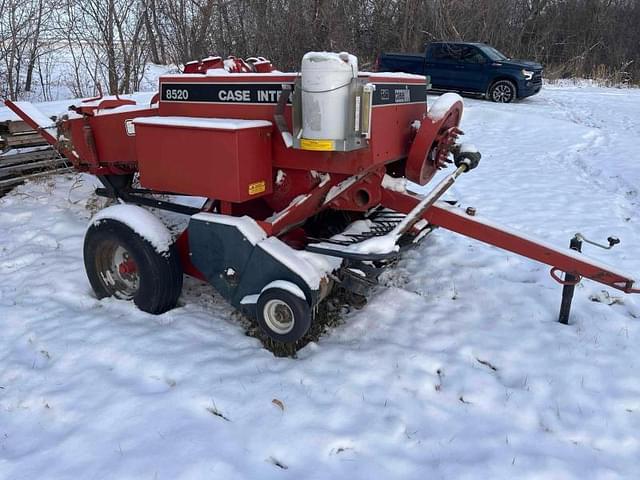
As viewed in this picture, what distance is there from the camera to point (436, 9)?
63.1ft

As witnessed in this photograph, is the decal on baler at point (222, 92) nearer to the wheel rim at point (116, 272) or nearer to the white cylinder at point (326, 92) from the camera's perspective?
the white cylinder at point (326, 92)

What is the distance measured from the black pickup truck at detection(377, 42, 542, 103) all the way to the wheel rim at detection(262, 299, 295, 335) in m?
12.6

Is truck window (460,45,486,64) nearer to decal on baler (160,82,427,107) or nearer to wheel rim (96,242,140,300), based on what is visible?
decal on baler (160,82,427,107)

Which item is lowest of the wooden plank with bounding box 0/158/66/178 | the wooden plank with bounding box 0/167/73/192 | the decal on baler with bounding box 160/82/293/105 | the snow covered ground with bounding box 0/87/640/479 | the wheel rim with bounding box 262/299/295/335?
the snow covered ground with bounding box 0/87/640/479

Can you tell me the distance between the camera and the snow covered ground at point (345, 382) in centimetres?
241

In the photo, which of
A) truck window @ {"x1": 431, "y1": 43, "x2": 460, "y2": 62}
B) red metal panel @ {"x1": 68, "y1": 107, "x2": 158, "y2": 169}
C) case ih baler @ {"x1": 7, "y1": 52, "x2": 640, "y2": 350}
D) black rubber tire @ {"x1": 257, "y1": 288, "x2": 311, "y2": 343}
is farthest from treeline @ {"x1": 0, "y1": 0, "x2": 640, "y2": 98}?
black rubber tire @ {"x1": 257, "y1": 288, "x2": 311, "y2": 343}

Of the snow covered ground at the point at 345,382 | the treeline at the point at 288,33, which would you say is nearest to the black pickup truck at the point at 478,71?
the treeline at the point at 288,33

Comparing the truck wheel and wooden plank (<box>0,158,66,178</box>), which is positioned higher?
the truck wheel

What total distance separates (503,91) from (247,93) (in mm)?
12398

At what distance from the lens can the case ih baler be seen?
9.56ft

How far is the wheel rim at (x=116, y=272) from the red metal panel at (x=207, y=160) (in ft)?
2.00

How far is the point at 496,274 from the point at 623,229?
5.89ft

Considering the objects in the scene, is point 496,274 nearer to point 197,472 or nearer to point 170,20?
point 197,472

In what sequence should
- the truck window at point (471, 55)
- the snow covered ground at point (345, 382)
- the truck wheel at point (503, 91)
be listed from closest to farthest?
1. the snow covered ground at point (345, 382)
2. the truck wheel at point (503, 91)
3. the truck window at point (471, 55)
